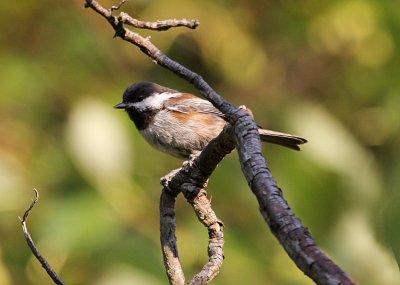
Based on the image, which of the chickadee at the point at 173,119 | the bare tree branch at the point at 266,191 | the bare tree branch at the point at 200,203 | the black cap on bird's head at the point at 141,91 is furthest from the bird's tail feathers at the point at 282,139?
the bare tree branch at the point at 266,191

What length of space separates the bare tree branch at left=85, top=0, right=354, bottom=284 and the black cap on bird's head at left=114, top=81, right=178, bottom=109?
1767 millimetres

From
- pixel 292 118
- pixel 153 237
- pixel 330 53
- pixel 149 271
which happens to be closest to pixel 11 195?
pixel 153 237

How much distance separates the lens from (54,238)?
2377 mm

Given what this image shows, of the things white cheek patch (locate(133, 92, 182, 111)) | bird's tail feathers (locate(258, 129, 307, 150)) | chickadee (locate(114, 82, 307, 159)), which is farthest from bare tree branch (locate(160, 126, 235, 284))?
white cheek patch (locate(133, 92, 182, 111))

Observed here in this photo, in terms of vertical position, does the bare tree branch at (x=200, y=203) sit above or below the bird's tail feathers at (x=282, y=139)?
below

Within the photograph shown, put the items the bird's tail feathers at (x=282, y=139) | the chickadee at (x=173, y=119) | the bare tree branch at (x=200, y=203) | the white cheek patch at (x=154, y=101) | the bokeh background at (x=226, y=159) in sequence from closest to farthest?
the bare tree branch at (x=200, y=203) < the bokeh background at (x=226, y=159) < the bird's tail feathers at (x=282, y=139) < the chickadee at (x=173, y=119) < the white cheek patch at (x=154, y=101)

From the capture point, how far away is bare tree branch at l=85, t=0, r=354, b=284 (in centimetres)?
89

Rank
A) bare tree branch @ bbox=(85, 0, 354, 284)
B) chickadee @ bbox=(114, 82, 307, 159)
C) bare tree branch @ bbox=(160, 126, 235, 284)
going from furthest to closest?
chickadee @ bbox=(114, 82, 307, 159)
bare tree branch @ bbox=(160, 126, 235, 284)
bare tree branch @ bbox=(85, 0, 354, 284)

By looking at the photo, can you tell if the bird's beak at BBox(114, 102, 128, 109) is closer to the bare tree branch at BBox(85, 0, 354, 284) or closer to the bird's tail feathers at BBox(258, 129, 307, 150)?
the bird's tail feathers at BBox(258, 129, 307, 150)

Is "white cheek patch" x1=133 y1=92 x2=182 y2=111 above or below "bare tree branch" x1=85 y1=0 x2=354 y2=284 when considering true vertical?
above

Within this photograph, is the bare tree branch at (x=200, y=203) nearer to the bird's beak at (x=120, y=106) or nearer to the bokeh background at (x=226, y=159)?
the bokeh background at (x=226, y=159)

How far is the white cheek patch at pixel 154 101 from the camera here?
3.36 metres

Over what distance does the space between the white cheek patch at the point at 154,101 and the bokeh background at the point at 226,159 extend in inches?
3.0

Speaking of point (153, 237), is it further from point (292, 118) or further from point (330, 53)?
point (330, 53)
